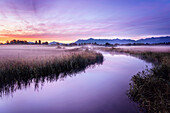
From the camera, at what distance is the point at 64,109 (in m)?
5.13

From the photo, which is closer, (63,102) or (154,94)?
(154,94)

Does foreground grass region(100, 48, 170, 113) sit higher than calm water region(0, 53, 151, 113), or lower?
higher

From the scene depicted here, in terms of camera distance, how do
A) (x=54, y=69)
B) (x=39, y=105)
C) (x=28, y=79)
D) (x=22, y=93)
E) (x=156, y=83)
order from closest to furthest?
1. (x=156, y=83)
2. (x=39, y=105)
3. (x=22, y=93)
4. (x=28, y=79)
5. (x=54, y=69)

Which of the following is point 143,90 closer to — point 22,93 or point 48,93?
point 48,93

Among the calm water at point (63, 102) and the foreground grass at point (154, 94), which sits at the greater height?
the foreground grass at point (154, 94)

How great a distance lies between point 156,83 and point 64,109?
16.6 ft

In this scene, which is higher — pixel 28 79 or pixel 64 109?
pixel 28 79

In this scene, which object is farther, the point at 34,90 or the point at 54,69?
the point at 54,69

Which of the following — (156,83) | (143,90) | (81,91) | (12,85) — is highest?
(156,83)

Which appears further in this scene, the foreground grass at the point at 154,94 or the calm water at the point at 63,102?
the calm water at the point at 63,102

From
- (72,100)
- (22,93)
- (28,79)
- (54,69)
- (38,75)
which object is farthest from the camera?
(54,69)

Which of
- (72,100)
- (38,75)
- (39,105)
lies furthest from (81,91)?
(38,75)

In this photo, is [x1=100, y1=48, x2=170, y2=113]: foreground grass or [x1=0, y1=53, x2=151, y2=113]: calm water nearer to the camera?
[x1=100, y1=48, x2=170, y2=113]: foreground grass

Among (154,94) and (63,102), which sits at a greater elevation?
(154,94)
